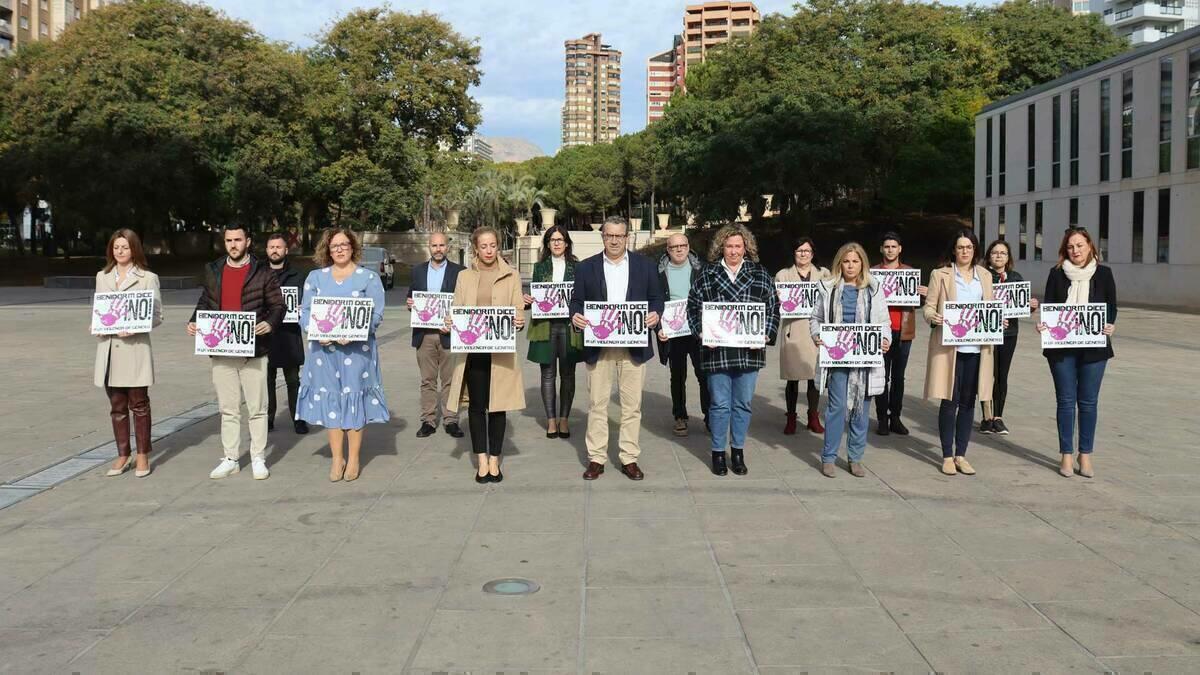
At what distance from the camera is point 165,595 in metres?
5.20

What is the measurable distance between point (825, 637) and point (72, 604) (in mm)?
3442

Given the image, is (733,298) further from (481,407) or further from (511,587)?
(511,587)

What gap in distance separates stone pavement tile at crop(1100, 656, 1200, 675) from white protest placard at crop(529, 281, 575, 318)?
5.95 meters

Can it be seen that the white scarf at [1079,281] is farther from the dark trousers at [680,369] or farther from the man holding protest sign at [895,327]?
the dark trousers at [680,369]

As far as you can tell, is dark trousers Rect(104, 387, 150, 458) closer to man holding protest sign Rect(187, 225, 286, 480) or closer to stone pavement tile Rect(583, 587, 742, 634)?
man holding protest sign Rect(187, 225, 286, 480)

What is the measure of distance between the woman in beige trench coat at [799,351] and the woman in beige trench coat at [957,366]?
1.52 m

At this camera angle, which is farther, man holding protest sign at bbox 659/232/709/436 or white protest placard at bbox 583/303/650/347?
man holding protest sign at bbox 659/232/709/436

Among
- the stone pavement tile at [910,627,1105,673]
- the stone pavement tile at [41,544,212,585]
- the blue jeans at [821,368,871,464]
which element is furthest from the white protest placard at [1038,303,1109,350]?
the stone pavement tile at [41,544,212,585]

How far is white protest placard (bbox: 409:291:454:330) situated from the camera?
390 inches

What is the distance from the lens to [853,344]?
7.79 metres

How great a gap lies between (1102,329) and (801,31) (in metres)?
45.9

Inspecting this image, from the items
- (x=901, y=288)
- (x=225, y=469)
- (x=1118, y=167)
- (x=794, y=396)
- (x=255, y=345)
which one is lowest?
(x=225, y=469)

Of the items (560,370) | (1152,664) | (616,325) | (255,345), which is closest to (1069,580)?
(1152,664)

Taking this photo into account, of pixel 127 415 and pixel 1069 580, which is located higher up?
pixel 127 415
